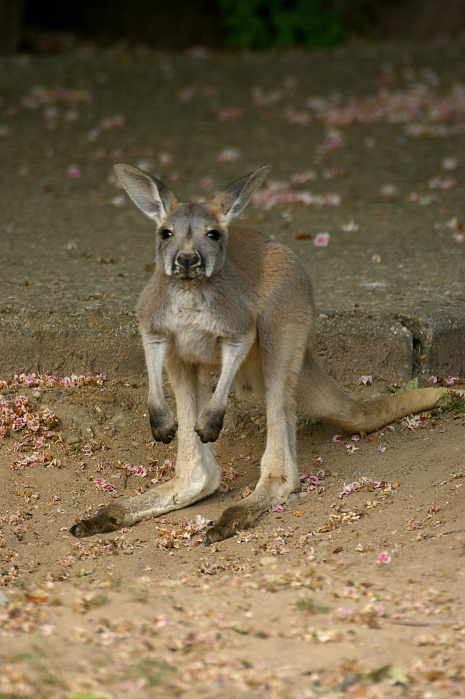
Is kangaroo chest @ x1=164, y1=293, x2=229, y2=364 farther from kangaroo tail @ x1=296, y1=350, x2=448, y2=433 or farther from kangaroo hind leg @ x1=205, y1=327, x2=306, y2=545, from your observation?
kangaroo tail @ x1=296, y1=350, x2=448, y2=433

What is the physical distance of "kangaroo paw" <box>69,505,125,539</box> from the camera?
Result: 161 inches

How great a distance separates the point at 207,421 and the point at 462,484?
1.09m

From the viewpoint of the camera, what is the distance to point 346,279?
5879mm

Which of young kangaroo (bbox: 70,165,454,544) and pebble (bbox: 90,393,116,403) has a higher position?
young kangaroo (bbox: 70,165,454,544)

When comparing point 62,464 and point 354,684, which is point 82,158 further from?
point 354,684

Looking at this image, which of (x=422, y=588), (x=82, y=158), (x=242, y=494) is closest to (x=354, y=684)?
(x=422, y=588)

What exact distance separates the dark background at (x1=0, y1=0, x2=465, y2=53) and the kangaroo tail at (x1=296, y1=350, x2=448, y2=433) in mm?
9769

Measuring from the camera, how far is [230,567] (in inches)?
144

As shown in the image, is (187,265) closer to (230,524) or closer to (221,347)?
(221,347)

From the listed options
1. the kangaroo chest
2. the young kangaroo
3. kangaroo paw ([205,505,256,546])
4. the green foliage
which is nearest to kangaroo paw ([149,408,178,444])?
the young kangaroo

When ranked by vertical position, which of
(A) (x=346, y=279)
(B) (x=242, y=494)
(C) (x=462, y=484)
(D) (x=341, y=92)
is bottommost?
(B) (x=242, y=494)

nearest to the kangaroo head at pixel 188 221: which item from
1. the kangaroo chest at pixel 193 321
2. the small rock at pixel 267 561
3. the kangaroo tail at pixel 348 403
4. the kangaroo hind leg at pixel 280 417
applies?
the kangaroo chest at pixel 193 321

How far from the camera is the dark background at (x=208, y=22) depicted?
13.5m

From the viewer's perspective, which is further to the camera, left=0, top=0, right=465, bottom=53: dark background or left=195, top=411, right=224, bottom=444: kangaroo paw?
left=0, top=0, right=465, bottom=53: dark background
